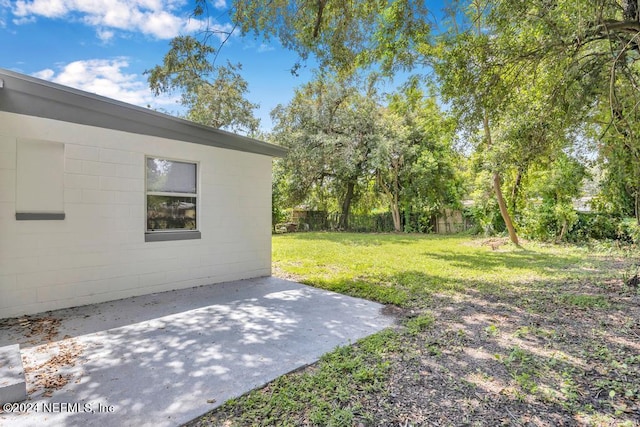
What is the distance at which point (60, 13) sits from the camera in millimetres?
6324

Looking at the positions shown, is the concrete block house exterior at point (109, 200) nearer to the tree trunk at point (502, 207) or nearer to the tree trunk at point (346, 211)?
the tree trunk at point (502, 207)

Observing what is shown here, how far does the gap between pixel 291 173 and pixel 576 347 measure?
14.4 meters

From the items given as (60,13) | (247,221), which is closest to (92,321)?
(247,221)

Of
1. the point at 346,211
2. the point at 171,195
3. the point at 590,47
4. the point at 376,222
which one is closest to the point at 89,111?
the point at 171,195

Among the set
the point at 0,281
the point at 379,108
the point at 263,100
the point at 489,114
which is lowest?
the point at 0,281

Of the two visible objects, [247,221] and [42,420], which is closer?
[42,420]

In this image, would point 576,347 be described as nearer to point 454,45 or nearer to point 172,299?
point 454,45

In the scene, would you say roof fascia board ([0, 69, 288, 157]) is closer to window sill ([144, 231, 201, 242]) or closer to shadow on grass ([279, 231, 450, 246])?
window sill ([144, 231, 201, 242])

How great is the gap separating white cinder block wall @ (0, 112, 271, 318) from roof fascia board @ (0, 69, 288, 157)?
→ 102 mm

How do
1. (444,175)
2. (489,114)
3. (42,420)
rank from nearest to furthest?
(42,420)
(489,114)
(444,175)

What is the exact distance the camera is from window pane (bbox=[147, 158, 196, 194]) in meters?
5.01

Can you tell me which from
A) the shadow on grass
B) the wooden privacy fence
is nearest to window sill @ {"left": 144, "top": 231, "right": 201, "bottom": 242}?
the shadow on grass

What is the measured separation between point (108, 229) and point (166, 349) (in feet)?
7.61

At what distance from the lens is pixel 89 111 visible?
13.8ft
